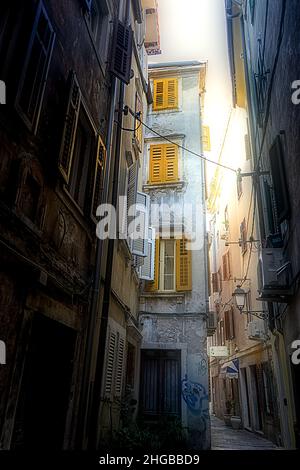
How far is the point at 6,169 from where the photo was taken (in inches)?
127

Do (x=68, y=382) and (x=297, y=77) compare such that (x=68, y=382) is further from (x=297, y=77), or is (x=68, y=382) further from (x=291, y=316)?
(x=297, y=77)

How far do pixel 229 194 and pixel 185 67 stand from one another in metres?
8.74

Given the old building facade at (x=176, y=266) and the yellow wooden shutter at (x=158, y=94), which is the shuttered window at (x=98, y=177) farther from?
the yellow wooden shutter at (x=158, y=94)

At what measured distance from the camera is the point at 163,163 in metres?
14.6

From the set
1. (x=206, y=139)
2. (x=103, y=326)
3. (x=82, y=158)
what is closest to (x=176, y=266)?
(x=103, y=326)

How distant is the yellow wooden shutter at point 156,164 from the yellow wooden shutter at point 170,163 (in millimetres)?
174

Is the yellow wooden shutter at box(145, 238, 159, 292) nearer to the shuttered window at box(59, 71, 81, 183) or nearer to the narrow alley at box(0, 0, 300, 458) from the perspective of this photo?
the narrow alley at box(0, 0, 300, 458)

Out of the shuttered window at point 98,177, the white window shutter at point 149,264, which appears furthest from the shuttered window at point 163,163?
the shuttered window at point 98,177

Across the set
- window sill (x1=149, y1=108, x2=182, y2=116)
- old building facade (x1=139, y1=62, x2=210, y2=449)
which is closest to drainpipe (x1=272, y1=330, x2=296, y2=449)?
old building facade (x1=139, y1=62, x2=210, y2=449)

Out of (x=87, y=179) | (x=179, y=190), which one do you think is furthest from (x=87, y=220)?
(x=179, y=190)

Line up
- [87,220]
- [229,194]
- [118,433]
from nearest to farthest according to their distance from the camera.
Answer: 1. [87,220]
2. [118,433]
3. [229,194]

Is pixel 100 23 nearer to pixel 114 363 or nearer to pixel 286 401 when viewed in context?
pixel 114 363

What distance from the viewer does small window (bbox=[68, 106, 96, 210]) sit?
547 cm

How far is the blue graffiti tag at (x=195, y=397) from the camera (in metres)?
10.7
